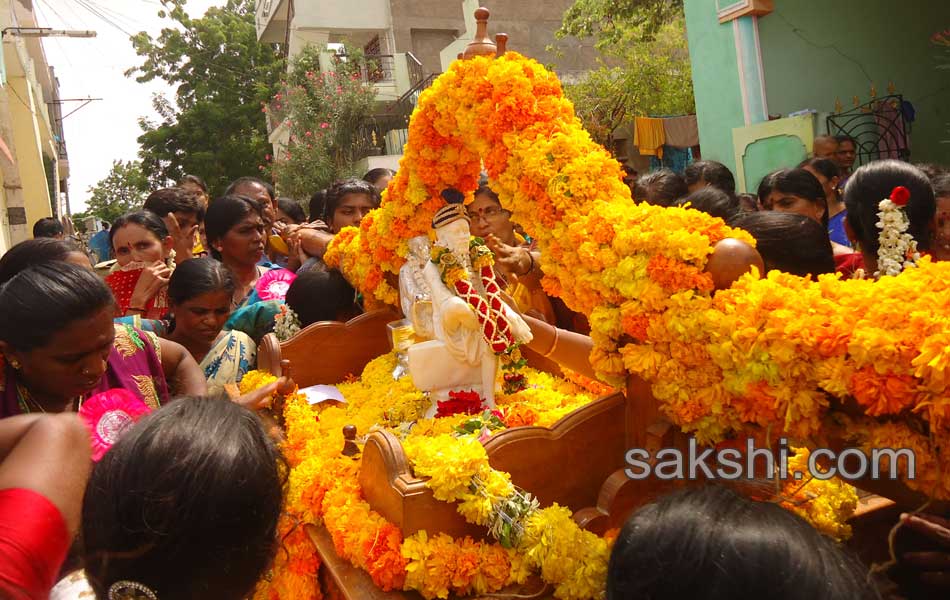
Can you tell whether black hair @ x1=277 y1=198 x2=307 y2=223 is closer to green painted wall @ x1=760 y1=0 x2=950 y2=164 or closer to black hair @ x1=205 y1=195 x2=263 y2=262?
black hair @ x1=205 y1=195 x2=263 y2=262

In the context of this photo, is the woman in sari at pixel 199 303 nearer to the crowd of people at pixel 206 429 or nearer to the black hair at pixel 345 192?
the crowd of people at pixel 206 429

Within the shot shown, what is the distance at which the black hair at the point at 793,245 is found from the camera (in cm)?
221

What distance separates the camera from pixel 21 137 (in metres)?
16.9

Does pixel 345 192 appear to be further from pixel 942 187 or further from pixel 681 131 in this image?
pixel 681 131

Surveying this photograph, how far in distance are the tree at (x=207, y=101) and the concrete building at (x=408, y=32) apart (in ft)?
5.39

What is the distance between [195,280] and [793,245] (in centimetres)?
249

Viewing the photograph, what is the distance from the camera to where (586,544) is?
2094 mm

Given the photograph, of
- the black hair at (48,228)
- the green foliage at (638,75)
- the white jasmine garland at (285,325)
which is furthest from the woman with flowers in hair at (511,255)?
the green foliage at (638,75)

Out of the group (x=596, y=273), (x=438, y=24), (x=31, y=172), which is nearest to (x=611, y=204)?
(x=596, y=273)

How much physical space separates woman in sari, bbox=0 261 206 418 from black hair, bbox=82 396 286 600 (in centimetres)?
80

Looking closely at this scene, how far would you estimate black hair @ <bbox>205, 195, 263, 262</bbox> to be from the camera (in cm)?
413

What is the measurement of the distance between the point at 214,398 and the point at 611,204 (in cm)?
152

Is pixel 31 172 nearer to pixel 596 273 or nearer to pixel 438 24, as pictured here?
pixel 438 24

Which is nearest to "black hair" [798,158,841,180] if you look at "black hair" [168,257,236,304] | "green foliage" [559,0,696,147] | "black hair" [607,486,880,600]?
"black hair" [168,257,236,304]
